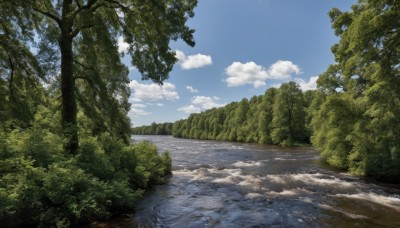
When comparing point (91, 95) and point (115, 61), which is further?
point (91, 95)

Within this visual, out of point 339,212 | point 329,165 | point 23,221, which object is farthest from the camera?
point 329,165

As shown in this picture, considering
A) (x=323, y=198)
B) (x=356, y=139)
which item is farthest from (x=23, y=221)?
(x=356, y=139)

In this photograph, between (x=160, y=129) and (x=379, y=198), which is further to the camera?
(x=160, y=129)

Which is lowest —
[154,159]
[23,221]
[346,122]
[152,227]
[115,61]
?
[152,227]

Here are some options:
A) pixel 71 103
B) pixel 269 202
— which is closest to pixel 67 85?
pixel 71 103

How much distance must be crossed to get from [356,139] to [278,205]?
11685 mm

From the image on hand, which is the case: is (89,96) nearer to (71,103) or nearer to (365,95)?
Result: (71,103)

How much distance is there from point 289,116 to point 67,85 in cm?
5153

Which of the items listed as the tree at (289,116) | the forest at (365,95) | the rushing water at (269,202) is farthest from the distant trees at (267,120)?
the rushing water at (269,202)

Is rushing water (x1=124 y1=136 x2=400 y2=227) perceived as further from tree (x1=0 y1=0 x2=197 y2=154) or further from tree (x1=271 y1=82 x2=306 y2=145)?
tree (x1=271 y1=82 x2=306 y2=145)

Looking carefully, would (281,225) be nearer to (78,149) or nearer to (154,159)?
(78,149)

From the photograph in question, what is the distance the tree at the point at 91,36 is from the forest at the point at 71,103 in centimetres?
4

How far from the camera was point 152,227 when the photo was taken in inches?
361

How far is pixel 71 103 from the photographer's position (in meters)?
11.9
